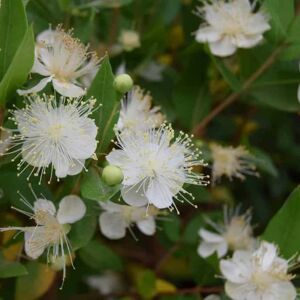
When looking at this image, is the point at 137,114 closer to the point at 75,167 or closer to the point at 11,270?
the point at 75,167

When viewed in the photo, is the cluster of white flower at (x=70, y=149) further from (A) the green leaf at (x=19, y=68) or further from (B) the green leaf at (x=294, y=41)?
(B) the green leaf at (x=294, y=41)

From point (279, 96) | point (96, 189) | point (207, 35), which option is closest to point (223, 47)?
point (207, 35)

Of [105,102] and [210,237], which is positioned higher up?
[105,102]

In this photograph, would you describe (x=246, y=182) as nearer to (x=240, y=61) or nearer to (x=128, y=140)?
(x=240, y=61)

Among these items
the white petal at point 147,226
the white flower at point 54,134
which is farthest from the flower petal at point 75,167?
the white petal at point 147,226

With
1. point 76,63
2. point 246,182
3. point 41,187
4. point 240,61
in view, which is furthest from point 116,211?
point 246,182

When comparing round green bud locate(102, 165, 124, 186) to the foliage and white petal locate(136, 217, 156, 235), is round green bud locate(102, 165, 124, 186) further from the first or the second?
white petal locate(136, 217, 156, 235)
